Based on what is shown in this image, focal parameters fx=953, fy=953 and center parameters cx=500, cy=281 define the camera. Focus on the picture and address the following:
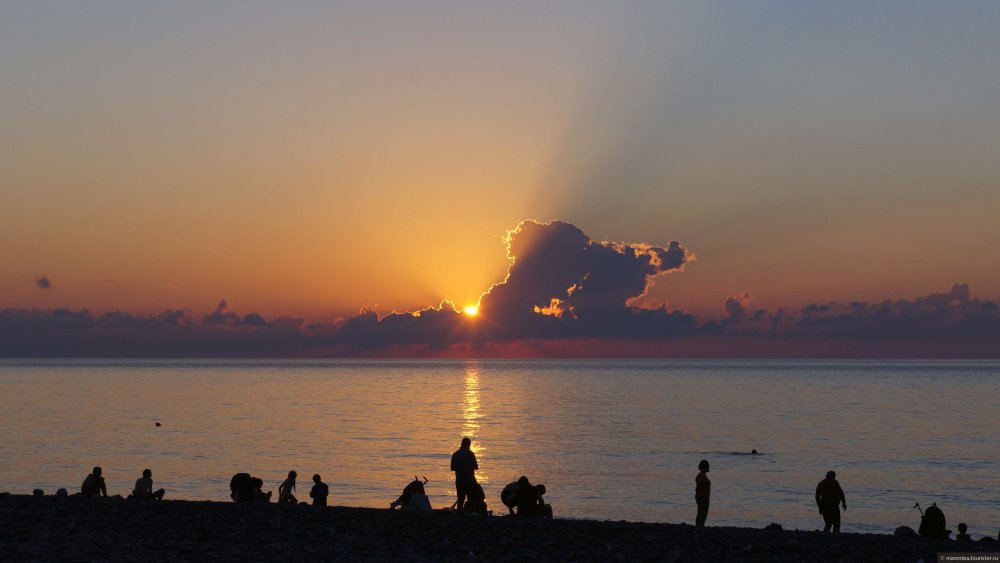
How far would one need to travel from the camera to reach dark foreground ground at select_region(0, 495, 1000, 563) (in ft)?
69.7

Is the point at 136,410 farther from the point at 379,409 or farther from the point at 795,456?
the point at 795,456

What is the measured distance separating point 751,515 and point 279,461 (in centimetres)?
3440

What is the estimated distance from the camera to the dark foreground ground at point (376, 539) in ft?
69.7

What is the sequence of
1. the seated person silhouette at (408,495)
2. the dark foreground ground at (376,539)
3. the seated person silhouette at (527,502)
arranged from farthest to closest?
1. the seated person silhouette at (408,495)
2. the seated person silhouette at (527,502)
3. the dark foreground ground at (376,539)

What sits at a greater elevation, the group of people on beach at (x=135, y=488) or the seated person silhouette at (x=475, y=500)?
the seated person silhouette at (x=475, y=500)

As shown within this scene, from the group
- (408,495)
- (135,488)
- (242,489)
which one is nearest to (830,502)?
(408,495)

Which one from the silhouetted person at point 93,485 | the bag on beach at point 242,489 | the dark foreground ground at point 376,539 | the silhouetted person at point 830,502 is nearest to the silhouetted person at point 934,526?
the silhouetted person at point 830,502

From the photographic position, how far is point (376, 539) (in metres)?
23.5

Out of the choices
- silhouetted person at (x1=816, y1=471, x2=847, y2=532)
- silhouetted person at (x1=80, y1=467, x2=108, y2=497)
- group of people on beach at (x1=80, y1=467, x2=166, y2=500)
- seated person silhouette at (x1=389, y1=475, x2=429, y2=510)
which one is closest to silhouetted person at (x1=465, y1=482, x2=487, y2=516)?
seated person silhouette at (x1=389, y1=475, x2=429, y2=510)

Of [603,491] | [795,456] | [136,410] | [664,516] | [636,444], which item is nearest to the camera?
[664,516]

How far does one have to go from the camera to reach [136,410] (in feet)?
398

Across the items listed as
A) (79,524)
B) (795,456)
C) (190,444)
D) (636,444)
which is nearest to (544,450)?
(636,444)

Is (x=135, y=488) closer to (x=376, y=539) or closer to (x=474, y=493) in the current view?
(x=474, y=493)

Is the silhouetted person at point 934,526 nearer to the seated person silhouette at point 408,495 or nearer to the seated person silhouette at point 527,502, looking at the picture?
the seated person silhouette at point 527,502
